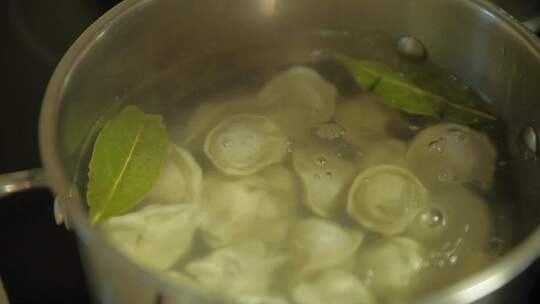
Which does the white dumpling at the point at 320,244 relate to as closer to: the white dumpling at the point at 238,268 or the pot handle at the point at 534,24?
the white dumpling at the point at 238,268

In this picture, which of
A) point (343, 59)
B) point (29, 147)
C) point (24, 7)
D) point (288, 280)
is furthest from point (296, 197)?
point (24, 7)

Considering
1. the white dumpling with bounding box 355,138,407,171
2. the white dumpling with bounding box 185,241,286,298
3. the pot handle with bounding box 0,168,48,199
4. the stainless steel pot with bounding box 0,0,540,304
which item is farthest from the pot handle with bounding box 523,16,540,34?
the pot handle with bounding box 0,168,48,199

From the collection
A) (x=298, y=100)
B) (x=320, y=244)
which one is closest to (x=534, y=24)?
(x=298, y=100)

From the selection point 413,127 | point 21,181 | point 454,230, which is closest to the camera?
point 21,181

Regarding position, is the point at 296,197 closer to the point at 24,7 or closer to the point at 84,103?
the point at 84,103

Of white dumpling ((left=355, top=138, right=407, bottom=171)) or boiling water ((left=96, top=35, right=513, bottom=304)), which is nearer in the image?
boiling water ((left=96, top=35, right=513, bottom=304))

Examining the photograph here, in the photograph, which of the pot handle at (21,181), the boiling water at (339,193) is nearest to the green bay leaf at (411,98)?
the boiling water at (339,193)

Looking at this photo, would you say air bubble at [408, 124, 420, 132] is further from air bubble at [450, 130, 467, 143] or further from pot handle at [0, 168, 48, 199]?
pot handle at [0, 168, 48, 199]

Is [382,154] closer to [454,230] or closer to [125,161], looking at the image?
[454,230]
